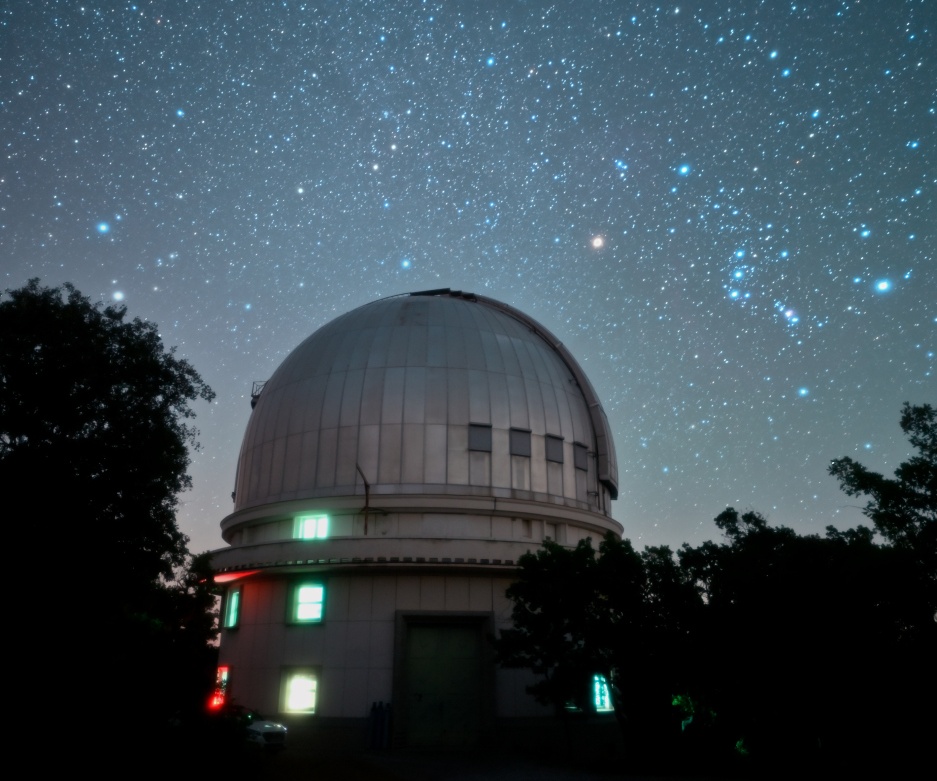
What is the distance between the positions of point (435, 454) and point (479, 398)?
2.88m

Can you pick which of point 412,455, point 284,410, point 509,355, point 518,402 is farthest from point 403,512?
point 509,355

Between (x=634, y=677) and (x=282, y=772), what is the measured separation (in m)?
8.60

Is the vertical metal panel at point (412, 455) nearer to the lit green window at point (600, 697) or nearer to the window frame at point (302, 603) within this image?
the window frame at point (302, 603)

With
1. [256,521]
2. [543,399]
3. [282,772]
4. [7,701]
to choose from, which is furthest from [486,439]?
[7,701]

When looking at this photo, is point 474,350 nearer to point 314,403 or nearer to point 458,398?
point 458,398

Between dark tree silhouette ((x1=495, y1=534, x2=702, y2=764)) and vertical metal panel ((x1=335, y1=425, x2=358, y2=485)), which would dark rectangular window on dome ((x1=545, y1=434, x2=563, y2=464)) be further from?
dark tree silhouette ((x1=495, y1=534, x2=702, y2=764))

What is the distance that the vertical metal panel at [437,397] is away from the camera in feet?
88.7

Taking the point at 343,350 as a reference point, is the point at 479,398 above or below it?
below

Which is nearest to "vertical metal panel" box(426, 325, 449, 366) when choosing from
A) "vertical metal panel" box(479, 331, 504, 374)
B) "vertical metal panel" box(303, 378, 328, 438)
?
"vertical metal panel" box(479, 331, 504, 374)

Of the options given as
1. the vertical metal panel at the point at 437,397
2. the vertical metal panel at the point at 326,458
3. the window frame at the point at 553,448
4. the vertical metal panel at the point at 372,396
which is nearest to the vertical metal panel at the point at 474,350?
the vertical metal panel at the point at 437,397

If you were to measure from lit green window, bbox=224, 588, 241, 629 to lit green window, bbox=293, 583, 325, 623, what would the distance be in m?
3.25

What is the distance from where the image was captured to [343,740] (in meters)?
22.4

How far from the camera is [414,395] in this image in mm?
27359

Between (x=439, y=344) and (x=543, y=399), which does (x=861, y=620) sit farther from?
(x=439, y=344)
